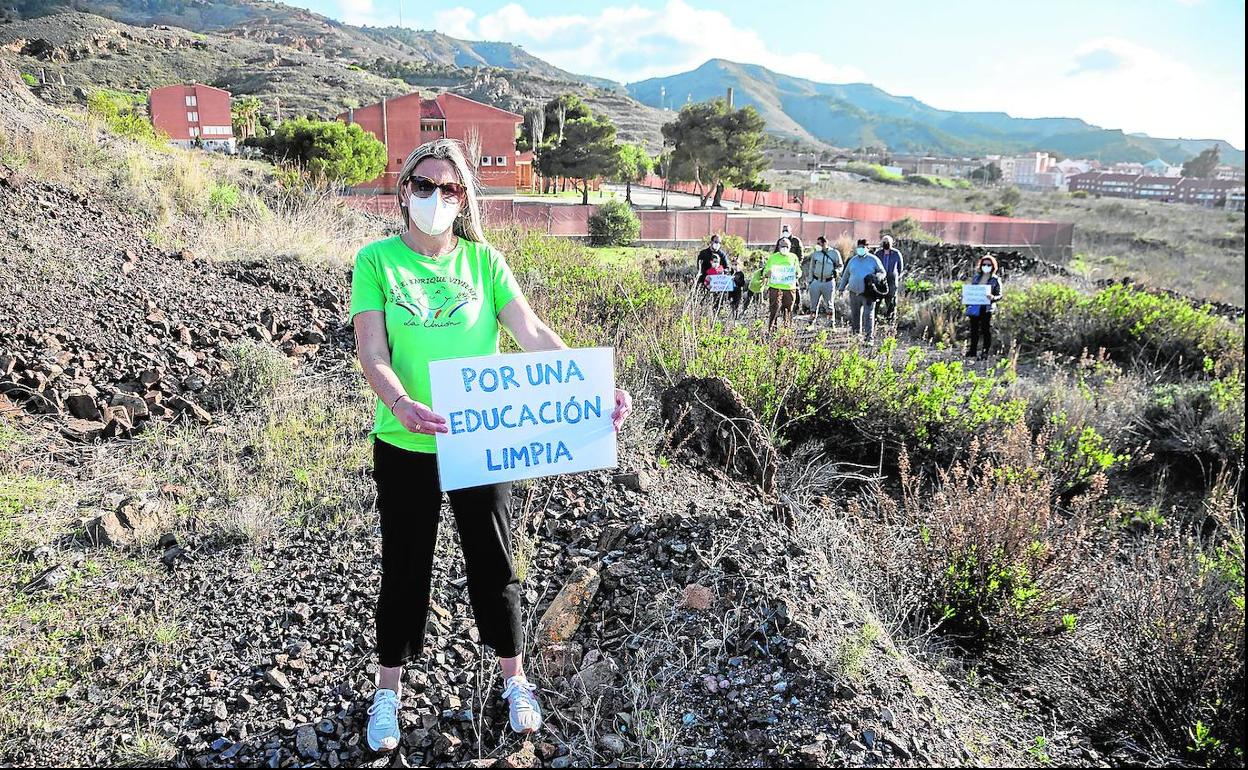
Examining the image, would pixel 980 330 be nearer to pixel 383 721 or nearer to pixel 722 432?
pixel 722 432

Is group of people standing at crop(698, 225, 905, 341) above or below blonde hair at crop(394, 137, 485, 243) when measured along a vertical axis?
below

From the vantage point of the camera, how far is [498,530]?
221 cm

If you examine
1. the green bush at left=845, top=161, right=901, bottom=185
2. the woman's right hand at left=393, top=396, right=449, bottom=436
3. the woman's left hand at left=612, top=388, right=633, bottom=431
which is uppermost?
the green bush at left=845, top=161, right=901, bottom=185

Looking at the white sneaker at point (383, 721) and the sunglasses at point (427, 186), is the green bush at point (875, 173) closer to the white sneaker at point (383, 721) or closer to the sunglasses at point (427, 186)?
the sunglasses at point (427, 186)

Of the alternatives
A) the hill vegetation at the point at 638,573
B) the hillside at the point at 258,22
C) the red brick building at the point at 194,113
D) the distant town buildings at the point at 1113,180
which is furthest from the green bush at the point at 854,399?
the hillside at the point at 258,22

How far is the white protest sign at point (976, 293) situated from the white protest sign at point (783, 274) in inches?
90.4

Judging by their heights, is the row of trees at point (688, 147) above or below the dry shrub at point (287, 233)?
above

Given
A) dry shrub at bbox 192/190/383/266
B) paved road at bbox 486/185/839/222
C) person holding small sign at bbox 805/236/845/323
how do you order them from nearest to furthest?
dry shrub at bbox 192/190/383/266 → person holding small sign at bbox 805/236/845/323 → paved road at bbox 486/185/839/222

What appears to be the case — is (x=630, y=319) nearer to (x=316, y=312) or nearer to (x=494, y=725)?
(x=316, y=312)

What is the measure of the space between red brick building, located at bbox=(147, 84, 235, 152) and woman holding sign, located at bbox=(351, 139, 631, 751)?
31066 mm

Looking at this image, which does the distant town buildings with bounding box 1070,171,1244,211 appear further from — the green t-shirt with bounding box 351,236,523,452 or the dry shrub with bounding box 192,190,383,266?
the green t-shirt with bounding box 351,236,523,452

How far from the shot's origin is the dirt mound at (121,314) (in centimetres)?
476

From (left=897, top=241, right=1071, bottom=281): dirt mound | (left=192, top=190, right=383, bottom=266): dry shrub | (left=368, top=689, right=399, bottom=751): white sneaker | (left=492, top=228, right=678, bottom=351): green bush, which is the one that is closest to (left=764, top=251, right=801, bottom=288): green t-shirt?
(left=492, top=228, right=678, bottom=351): green bush

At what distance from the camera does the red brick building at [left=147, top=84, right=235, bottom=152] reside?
96.7ft
